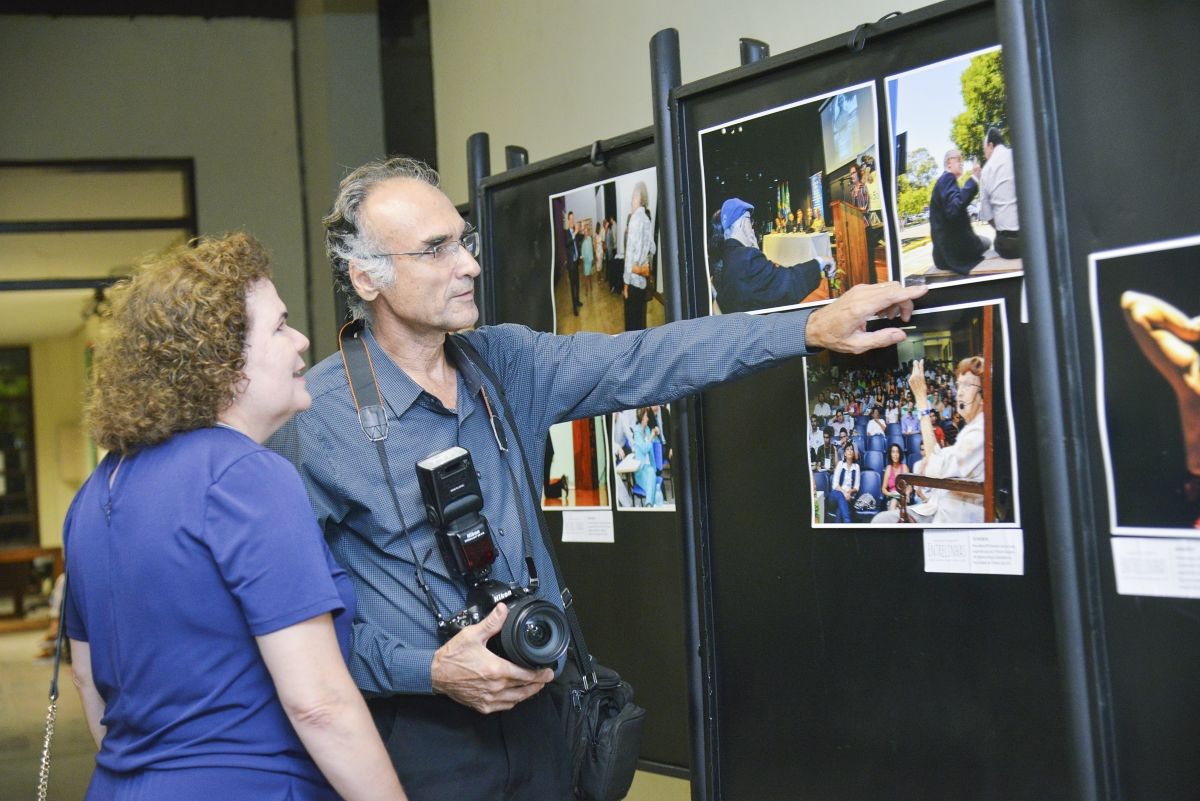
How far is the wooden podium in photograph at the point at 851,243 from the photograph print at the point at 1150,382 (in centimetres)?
44

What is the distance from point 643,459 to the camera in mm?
2518

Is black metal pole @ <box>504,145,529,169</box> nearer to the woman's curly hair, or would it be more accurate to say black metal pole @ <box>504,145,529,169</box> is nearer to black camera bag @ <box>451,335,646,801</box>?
black camera bag @ <box>451,335,646,801</box>

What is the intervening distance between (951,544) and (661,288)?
3.13ft

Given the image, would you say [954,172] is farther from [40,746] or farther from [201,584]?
[40,746]

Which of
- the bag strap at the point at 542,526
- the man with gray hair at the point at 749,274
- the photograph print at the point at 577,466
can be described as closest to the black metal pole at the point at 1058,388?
the man with gray hair at the point at 749,274

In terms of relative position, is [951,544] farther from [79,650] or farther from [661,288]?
[79,650]

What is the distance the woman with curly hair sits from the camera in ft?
4.54

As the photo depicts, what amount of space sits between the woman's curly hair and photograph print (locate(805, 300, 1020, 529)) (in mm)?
876

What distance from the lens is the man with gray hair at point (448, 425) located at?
176 cm

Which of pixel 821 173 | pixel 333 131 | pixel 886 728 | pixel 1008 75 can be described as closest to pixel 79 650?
pixel 886 728

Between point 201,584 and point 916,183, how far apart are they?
3.56 ft

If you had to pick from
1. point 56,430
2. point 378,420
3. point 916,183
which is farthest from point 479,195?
point 56,430

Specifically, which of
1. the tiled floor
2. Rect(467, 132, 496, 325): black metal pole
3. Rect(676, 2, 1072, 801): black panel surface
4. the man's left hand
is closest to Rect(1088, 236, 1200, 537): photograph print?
Rect(676, 2, 1072, 801): black panel surface

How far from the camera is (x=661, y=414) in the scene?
98.0 inches
